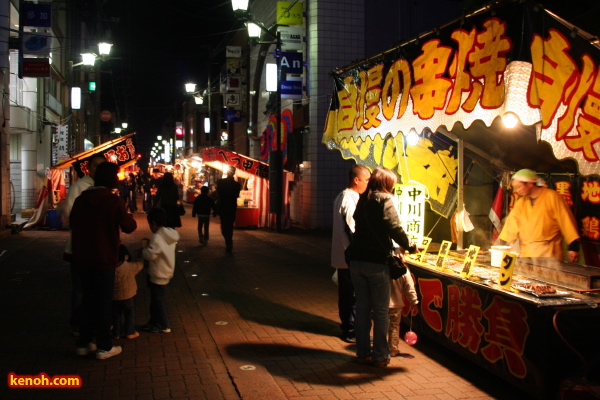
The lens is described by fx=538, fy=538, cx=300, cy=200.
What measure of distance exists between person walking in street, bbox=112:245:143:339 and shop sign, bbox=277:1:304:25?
14548 millimetres

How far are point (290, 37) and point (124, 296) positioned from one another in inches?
583

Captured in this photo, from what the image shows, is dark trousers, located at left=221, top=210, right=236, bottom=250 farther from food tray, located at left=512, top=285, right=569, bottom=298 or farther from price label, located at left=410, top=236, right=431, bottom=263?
food tray, located at left=512, top=285, right=569, bottom=298

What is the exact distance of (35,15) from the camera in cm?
1694

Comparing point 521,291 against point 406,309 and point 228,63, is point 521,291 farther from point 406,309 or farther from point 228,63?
point 228,63

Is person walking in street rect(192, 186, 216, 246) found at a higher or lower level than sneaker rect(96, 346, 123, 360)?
higher

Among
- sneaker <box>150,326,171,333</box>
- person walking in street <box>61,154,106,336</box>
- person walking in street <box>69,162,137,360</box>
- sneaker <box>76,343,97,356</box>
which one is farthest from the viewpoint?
sneaker <box>150,326,171,333</box>

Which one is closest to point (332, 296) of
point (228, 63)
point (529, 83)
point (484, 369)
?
point (484, 369)

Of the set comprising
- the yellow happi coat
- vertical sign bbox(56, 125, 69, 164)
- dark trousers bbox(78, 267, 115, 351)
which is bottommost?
dark trousers bbox(78, 267, 115, 351)

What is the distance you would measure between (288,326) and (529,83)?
429 cm

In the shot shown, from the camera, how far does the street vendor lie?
266 inches

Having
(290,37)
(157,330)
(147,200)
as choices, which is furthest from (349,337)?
(147,200)

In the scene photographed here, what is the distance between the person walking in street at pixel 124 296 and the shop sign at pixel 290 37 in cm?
1423

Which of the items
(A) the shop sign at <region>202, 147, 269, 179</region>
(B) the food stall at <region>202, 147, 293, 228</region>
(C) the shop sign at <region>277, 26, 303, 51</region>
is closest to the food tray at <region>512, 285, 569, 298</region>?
(B) the food stall at <region>202, 147, 293, 228</region>

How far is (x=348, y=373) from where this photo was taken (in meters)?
5.45
